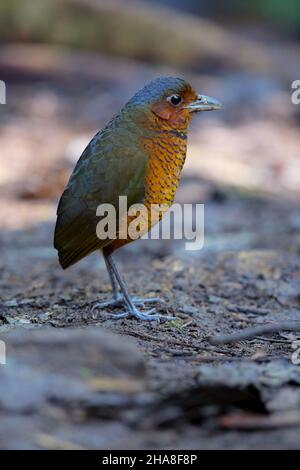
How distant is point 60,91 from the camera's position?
1191 centimetres

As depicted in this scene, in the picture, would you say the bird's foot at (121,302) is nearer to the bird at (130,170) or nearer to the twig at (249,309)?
the bird at (130,170)

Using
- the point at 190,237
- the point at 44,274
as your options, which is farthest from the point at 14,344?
the point at 190,237

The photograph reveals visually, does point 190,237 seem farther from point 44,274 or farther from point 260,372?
point 260,372

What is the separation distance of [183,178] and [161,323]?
4147mm

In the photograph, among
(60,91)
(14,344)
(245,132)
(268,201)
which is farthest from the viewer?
(60,91)

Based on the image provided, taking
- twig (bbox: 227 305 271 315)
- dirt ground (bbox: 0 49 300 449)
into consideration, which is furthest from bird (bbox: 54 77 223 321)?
twig (bbox: 227 305 271 315)

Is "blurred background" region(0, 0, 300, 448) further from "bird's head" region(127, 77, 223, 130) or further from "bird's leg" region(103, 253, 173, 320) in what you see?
"bird's head" region(127, 77, 223, 130)

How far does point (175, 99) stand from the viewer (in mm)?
4621

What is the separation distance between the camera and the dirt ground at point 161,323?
2.76m

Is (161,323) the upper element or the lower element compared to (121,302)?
lower

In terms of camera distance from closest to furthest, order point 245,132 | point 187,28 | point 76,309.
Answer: point 76,309 → point 245,132 → point 187,28

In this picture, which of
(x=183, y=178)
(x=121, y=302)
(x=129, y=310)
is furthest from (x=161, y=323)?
(x=183, y=178)

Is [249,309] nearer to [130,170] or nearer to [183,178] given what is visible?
[130,170]

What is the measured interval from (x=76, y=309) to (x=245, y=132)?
6506 millimetres
